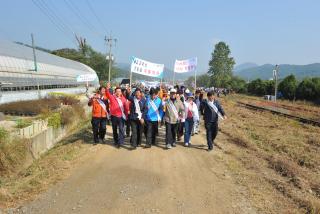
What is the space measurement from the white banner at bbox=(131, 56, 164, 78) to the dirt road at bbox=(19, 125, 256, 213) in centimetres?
790

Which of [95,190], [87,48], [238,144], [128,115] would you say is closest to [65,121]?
[128,115]

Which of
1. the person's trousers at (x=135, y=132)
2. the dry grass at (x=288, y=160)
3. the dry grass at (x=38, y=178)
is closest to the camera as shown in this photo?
the dry grass at (x=38, y=178)

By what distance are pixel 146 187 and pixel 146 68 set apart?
11.3 m

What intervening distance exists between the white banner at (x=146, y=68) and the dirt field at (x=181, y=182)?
6.72m

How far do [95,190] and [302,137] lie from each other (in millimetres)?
10037

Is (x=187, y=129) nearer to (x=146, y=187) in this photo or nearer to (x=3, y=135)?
(x=146, y=187)

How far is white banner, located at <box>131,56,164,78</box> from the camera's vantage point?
57.0ft

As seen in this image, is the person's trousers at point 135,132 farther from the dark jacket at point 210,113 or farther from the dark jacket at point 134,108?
the dark jacket at point 210,113

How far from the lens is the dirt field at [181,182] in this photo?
6230mm

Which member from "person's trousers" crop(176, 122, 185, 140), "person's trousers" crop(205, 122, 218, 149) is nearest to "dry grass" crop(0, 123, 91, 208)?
"person's trousers" crop(176, 122, 185, 140)

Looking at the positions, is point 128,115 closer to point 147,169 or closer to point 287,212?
point 147,169

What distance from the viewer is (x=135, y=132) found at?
10586 mm

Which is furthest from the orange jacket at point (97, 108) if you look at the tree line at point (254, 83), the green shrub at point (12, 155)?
the tree line at point (254, 83)

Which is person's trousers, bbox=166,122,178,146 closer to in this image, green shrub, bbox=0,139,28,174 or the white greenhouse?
green shrub, bbox=0,139,28,174
